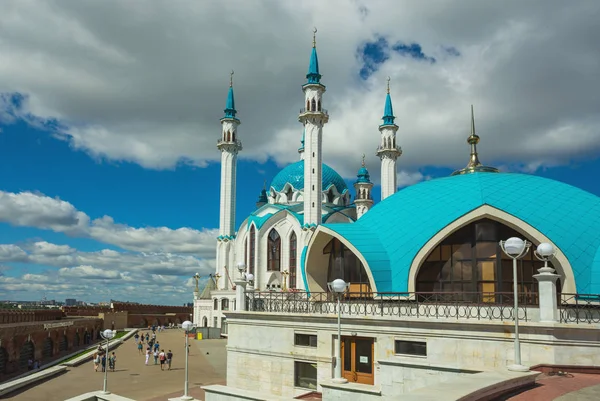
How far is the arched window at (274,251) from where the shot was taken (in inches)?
2186

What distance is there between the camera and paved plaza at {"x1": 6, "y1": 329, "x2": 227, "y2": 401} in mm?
23359

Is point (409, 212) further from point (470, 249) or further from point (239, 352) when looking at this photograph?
point (239, 352)

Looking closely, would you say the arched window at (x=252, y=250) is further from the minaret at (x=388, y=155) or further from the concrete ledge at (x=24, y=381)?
the concrete ledge at (x=24, y=381)

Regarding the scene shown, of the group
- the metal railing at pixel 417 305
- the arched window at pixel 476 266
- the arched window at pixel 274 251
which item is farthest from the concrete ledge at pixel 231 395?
the arched window at pixel 274 251

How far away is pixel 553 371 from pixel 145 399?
17.0m

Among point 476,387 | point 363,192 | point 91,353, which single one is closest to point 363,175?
point 363,192

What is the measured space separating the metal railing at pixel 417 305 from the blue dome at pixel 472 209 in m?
1.23

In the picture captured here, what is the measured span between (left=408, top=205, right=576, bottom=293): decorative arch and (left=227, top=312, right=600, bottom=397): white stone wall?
→ 405cm

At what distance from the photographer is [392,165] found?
55.4 metres

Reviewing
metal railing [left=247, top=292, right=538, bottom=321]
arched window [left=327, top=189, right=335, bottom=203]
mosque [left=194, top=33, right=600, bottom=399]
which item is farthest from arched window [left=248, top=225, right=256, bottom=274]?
metal railing [left=247, top=292, right=538, bottom=321]

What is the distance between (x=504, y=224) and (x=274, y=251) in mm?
38600

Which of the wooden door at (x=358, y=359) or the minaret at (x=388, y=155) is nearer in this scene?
the wooden door at (x=358, y=359)

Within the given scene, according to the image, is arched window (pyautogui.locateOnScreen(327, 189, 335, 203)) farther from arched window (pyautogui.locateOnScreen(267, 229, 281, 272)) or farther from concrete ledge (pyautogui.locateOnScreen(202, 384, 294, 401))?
concrete ledge (pyautogui.locateOnScreen(202, 384, 294, 401))

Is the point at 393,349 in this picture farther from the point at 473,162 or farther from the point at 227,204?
the point at 227,204
